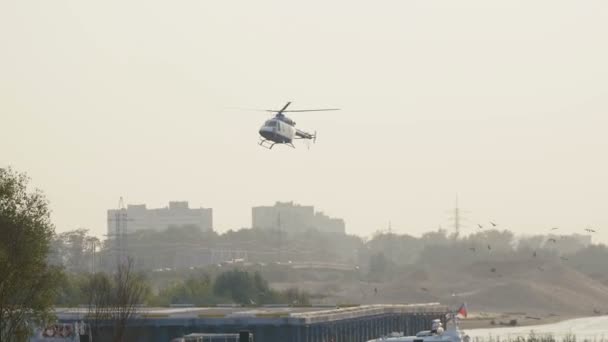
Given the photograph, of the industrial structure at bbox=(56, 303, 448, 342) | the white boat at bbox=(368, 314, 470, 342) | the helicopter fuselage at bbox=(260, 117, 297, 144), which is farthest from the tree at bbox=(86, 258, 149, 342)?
the helicopter fuselage at bbox=(260, 117, 297, 144)

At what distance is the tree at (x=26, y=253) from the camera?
288 ft

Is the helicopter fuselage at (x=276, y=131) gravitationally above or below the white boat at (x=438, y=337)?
above

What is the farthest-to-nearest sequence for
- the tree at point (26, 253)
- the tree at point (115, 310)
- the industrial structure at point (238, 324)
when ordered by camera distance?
the industrial structure at point (238, 324), the tree at point (115, 310), the tree at point (26, 253)

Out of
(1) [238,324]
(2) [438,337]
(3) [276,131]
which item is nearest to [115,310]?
(1) [238,324]

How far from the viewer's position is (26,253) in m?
88.4

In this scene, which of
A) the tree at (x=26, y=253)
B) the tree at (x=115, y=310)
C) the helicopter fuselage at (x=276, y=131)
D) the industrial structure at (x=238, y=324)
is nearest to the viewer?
the tree at (x=26, y=253)

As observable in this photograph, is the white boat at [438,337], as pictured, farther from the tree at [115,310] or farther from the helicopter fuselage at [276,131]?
the helicopter fuselage at [276,131]

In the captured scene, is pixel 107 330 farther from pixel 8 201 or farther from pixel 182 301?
pixel 182 301

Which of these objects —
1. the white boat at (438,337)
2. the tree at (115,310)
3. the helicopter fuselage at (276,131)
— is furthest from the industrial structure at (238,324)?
the helicopter fuselage at (276,131)

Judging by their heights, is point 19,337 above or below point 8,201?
below

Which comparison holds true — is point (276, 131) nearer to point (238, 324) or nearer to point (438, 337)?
point (238, 324)

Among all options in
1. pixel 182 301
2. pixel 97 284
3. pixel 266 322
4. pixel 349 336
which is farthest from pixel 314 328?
pixel 182 301

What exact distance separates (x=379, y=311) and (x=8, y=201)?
56.2 m

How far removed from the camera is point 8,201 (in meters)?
88.8
